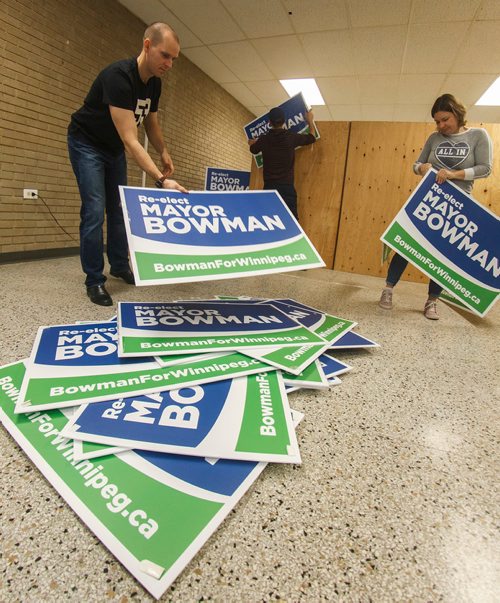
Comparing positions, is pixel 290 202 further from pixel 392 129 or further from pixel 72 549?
pixel 72 549

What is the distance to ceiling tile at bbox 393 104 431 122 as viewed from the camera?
17.6 feet

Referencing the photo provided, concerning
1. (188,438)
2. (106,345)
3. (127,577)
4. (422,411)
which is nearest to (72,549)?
(127,577)

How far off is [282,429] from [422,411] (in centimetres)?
45

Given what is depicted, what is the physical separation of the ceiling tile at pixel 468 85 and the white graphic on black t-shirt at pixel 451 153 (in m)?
3.31

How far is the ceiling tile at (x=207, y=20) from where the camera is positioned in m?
3.31

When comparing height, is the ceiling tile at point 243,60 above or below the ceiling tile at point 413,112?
above

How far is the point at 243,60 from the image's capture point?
440 cm

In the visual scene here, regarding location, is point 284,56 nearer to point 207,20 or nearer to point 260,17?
point 260,17

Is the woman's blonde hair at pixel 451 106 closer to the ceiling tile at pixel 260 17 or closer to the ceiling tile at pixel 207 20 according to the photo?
the ceiling tile at pixel 260 17

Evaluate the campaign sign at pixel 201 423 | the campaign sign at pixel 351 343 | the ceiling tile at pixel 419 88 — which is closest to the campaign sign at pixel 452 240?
the campaign sign at pixel 351 343

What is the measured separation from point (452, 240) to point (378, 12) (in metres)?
2.70

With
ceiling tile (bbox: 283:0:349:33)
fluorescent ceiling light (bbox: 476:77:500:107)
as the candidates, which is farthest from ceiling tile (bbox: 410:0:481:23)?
fluorescent ceiling light (bbox: 476:77:500:107)

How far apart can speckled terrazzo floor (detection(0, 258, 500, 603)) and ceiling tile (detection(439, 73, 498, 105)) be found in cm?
473

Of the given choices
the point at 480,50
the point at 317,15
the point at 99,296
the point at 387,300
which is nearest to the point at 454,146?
the point at 387,300
